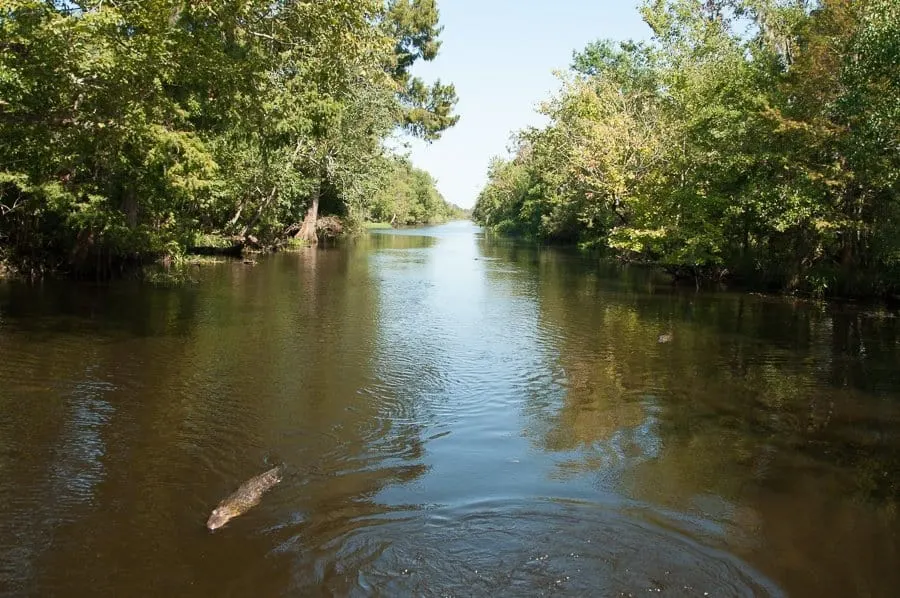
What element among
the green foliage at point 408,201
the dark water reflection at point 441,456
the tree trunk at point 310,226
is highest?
the green foliage at point 408,201

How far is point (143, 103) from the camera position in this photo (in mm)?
13906

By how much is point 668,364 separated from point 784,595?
879 cm

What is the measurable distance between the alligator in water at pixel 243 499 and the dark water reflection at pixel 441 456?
0.18m

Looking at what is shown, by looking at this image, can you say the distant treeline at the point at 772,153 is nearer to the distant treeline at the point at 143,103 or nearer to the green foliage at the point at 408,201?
the distant treeline at the point at 143,103

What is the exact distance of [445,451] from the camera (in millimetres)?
8828

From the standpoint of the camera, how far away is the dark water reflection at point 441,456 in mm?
5871

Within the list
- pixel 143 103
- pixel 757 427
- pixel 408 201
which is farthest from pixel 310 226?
pixel 408 201

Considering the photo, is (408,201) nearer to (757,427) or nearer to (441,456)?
(757,427)

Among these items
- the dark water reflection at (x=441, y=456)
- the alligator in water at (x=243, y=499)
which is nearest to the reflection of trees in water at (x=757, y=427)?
the dark water reflection at (x=441, y=456)

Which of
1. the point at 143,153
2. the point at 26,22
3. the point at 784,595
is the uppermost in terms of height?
the point at 26,22

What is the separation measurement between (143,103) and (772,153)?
1839cm

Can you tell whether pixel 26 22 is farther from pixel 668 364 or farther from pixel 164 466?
pixel 668 364

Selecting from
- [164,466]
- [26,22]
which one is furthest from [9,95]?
[164,466]

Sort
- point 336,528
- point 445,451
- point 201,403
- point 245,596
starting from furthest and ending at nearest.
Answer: point 201,403 < point 445,451 < point 336,528 < point 245,596
